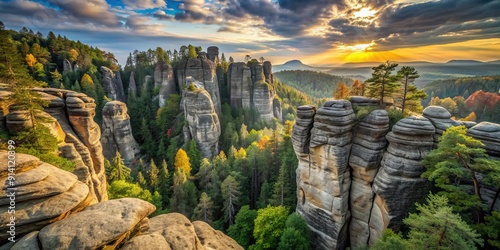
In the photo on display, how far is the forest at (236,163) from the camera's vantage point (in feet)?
34.6

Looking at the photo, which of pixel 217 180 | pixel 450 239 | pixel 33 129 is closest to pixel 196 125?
pixel 217 180

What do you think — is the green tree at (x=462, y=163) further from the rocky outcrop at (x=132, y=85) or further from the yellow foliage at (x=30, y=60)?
the yellow foliage at (x=30, y=60)

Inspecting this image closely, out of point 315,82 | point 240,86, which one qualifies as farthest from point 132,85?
point 315,82

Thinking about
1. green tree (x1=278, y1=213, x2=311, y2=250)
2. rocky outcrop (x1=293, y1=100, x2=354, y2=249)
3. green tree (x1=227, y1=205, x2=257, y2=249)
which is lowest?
green tree (x1=227, y1=205, x2=257, y2=249)

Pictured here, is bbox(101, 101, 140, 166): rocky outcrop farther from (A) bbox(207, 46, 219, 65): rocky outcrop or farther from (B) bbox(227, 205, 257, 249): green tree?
(A) bbox(207, 46, 219, 65): rocky outcrop

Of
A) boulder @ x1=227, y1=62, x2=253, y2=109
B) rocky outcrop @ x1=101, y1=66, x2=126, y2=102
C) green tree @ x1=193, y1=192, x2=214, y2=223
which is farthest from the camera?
boulder @ x1=227, y1=62, x2=253, y2=109

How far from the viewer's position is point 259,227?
2023 cm

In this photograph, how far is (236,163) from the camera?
107ft

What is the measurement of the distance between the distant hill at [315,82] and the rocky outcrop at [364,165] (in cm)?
14426

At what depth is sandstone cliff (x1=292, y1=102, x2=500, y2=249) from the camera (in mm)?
14297

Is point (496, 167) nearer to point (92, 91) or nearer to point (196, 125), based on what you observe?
point (196, 125)

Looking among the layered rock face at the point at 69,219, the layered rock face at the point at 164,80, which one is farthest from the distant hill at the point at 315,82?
the layered rock face at the point at 69,219

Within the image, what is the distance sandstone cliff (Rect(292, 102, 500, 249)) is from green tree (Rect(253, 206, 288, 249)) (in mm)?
2247

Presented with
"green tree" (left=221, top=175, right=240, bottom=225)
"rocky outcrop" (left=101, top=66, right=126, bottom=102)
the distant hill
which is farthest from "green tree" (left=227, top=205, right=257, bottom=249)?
the distant hill
